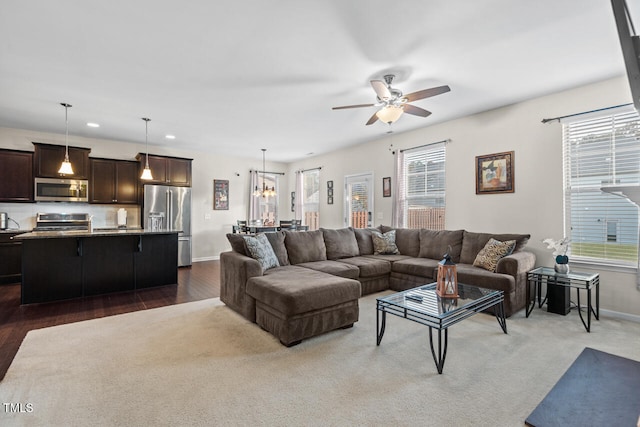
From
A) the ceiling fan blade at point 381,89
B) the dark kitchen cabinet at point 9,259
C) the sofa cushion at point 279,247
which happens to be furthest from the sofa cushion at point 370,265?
the dark kitchen cabinet at point 9,259

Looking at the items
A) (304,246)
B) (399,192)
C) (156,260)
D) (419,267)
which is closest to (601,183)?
(419,267)

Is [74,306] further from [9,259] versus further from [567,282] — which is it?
[567,282]

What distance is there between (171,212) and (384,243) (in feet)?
14.8

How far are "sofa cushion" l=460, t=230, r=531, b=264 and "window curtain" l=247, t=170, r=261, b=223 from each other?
555 cm

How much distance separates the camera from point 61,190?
223 inches

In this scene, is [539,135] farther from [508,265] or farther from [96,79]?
[96,79]

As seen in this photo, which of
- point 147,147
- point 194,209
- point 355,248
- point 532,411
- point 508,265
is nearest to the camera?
point 532,411

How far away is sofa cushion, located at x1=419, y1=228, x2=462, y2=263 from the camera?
4500 mm

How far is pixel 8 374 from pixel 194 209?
217 inches

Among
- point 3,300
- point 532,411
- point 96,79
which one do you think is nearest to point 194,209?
point 3,300

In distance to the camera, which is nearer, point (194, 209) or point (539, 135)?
point (539, 135)

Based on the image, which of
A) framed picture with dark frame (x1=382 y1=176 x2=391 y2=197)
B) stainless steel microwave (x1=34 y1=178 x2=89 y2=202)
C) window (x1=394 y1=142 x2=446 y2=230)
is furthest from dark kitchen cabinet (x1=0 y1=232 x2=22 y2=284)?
window (x1=394 y1=142 x2=446 y2=230)

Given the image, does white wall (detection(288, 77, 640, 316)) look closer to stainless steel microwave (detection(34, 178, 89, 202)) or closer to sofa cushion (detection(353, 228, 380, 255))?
sofa cushion (detection(353, 228, 380, 255))

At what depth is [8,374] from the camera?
87.1 inches
